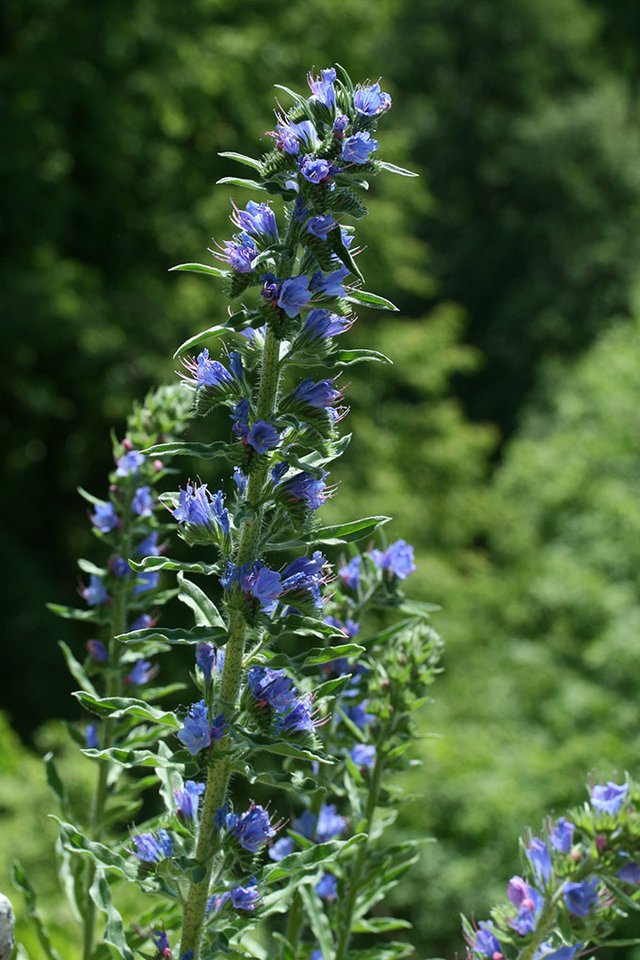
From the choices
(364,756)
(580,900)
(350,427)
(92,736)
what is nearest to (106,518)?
(92,736)

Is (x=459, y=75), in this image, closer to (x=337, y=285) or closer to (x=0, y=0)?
(x=0, y=0)

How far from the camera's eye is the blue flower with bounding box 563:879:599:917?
173 cm

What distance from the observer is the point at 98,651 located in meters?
2.42

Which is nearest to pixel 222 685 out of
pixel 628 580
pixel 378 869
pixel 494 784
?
pixel 378 869

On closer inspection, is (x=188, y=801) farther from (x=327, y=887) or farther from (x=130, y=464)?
(x=130, y=464)

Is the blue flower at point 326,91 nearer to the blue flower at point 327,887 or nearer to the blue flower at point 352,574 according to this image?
the blue flower at point 352,574

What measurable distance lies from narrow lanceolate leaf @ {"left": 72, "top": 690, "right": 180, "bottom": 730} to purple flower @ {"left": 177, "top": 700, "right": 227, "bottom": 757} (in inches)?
0.6

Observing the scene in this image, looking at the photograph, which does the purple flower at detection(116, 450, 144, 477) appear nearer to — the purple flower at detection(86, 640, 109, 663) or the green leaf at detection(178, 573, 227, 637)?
the purple flower at detection(86, 640, 109, 663)

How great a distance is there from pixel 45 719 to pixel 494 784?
517 cm

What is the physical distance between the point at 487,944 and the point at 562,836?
20 centimetres

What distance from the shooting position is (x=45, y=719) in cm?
1240

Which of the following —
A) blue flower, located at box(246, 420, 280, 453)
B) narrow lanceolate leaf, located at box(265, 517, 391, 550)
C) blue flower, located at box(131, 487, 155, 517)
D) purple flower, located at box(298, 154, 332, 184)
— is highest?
purple flower, located at box(298, 154, 332, 184)

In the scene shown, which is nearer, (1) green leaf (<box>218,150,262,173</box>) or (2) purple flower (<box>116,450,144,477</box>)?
(1) green leaf (<box>218,150,262,173</box>)

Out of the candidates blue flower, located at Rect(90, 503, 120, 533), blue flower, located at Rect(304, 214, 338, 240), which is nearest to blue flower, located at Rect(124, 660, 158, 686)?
blue flower, located at Rect(90, 503, 120, 533)
